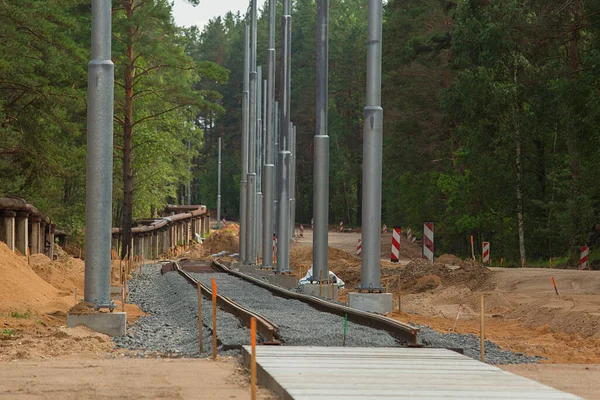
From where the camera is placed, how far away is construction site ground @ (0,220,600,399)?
437 inches

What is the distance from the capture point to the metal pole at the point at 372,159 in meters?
21.3

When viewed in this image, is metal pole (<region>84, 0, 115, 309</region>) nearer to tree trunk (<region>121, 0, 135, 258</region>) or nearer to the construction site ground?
the construction site ground

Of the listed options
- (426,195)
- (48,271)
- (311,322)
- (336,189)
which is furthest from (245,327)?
(336,189)

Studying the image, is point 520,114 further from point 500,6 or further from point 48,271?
point 48,271

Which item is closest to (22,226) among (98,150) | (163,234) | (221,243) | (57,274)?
(57,274)

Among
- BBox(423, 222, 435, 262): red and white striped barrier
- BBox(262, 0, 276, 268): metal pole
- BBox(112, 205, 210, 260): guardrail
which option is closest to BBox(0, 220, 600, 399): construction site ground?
BBox(423, 222, 435, 262): red and white striped barrier

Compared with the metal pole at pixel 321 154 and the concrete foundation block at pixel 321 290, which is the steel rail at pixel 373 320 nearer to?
the concrete foundation block at pixel 321 290

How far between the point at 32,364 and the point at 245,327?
5.00 meters

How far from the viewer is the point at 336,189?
13012 cm

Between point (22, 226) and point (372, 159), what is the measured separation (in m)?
16.0

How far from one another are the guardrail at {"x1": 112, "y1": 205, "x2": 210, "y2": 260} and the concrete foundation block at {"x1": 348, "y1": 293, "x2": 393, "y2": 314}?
32719 millimetres

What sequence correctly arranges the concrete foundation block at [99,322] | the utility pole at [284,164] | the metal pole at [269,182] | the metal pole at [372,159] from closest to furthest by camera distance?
the concrete foundation block at [99,322], the metal pole at [372,159], the utility pole at [284,164], the metal pole at [269,182]

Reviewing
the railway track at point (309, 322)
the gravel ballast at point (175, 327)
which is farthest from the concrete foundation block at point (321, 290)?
the gravel ballast at point (175, 327)

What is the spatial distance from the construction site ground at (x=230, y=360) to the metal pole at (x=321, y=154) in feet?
8.09
